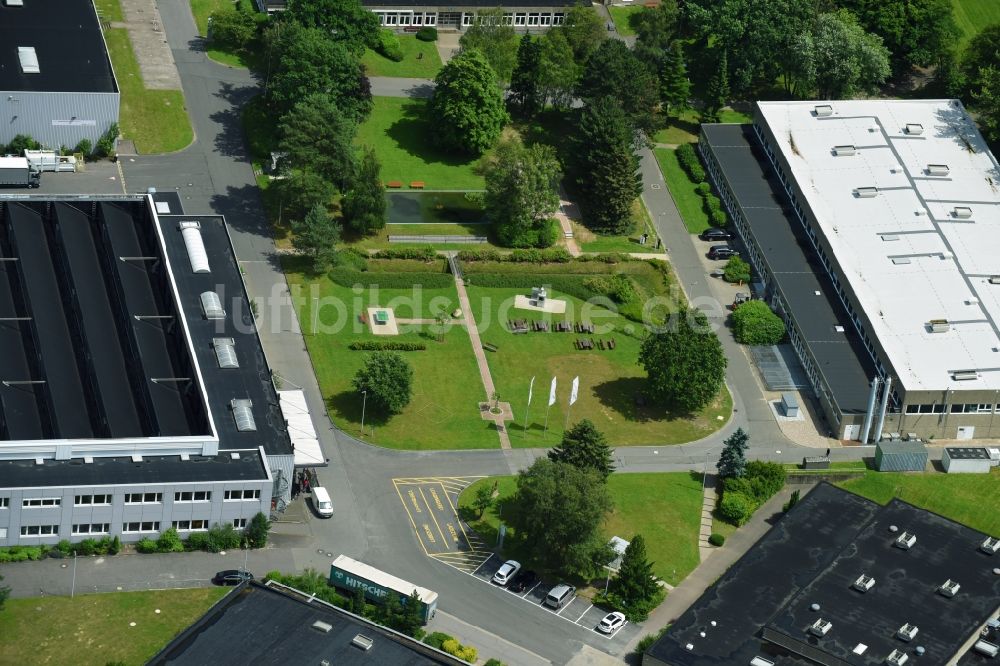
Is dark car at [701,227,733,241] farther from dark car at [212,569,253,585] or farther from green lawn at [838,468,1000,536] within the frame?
dark car at [212,569,253,585]

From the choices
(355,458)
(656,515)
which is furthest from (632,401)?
(355,458)

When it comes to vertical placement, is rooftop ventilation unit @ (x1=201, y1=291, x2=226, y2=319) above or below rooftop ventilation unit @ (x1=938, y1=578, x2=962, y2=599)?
above

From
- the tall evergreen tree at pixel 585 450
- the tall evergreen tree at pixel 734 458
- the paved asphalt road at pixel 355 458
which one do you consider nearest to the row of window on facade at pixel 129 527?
the paved asphalt road at pixel 355 458

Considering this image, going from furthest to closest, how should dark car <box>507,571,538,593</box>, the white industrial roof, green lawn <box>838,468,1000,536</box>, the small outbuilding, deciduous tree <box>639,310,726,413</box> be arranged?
the white industrial roof < deciduous tree <box>639,310,726,413</box> < the small outbuilding < green lawn <box>838,468,1000,536</box> < dark car <box>507,571,538,593</box>

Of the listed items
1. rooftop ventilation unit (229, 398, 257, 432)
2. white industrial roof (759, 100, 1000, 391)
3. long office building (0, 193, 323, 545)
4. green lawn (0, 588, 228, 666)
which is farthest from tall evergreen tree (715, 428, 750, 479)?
green lawn (0, 588, 228, 666)

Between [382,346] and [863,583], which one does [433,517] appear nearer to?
[382,346]

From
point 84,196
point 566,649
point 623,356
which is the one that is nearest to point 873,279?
point 623,356
